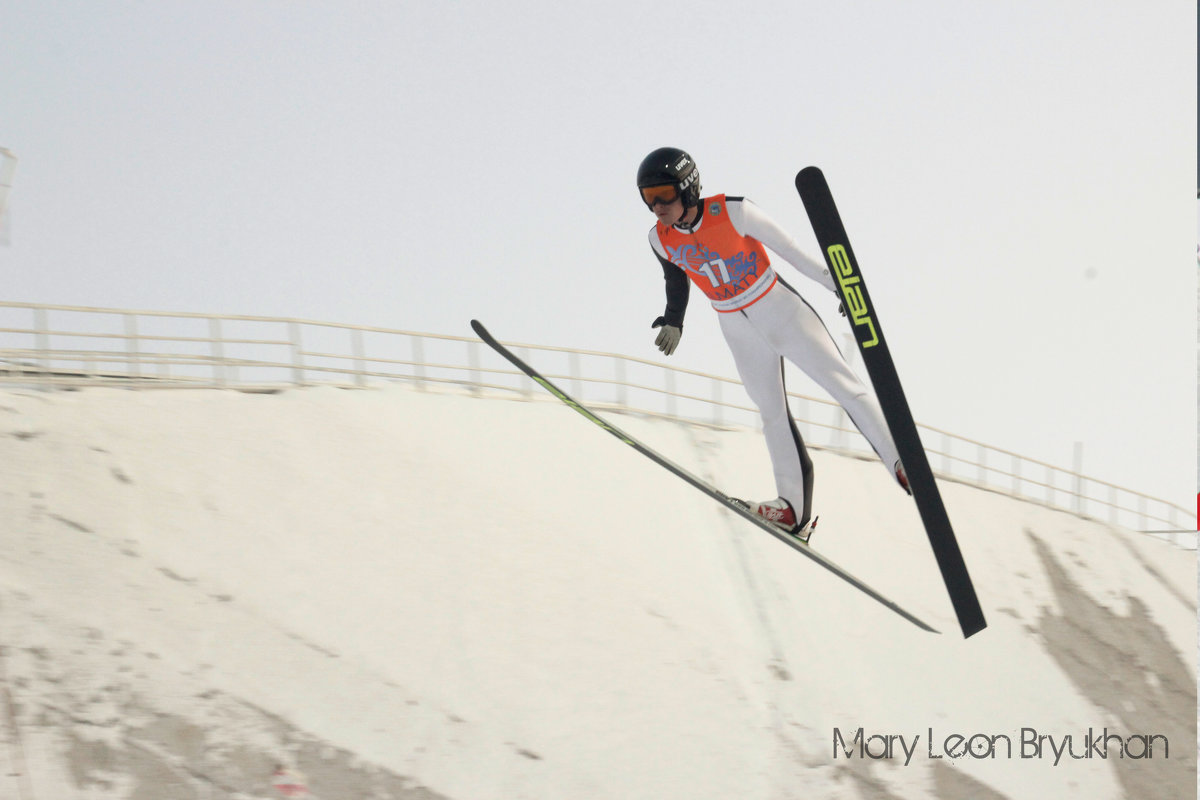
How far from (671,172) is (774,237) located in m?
0.74

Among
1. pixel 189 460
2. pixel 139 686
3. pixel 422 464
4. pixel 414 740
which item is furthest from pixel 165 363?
pixel 414 740

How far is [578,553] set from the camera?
999 cm

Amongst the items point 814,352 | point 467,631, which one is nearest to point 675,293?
point 814,352

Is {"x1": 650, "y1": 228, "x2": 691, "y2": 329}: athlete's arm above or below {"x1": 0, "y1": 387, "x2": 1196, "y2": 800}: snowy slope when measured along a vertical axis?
above

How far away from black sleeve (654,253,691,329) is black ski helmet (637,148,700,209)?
2.04 ft

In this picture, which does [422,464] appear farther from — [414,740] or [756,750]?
[756,750]

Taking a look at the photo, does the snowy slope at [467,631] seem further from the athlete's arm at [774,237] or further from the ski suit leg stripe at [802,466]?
the athlete's arm at [774,237]

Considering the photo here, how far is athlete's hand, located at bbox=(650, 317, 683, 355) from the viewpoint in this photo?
6.60 metres

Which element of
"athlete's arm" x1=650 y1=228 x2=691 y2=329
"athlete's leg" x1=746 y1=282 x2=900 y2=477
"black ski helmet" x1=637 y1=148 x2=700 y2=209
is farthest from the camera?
"athlete's arm" x1=650 y1=228 x2=691 y2=329

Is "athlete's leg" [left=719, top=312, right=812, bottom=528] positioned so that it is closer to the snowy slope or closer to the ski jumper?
the ski jumper

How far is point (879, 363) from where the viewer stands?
6.02m

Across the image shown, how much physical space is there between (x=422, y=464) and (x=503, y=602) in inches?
75.2

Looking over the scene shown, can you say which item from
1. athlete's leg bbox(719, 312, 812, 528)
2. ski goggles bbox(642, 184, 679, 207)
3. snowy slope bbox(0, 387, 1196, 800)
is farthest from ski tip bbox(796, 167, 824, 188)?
Answer: snowy slope bbox(0, 387, 1196, 800)

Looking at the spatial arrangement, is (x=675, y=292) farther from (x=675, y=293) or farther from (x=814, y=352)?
(x=814, y=352)
